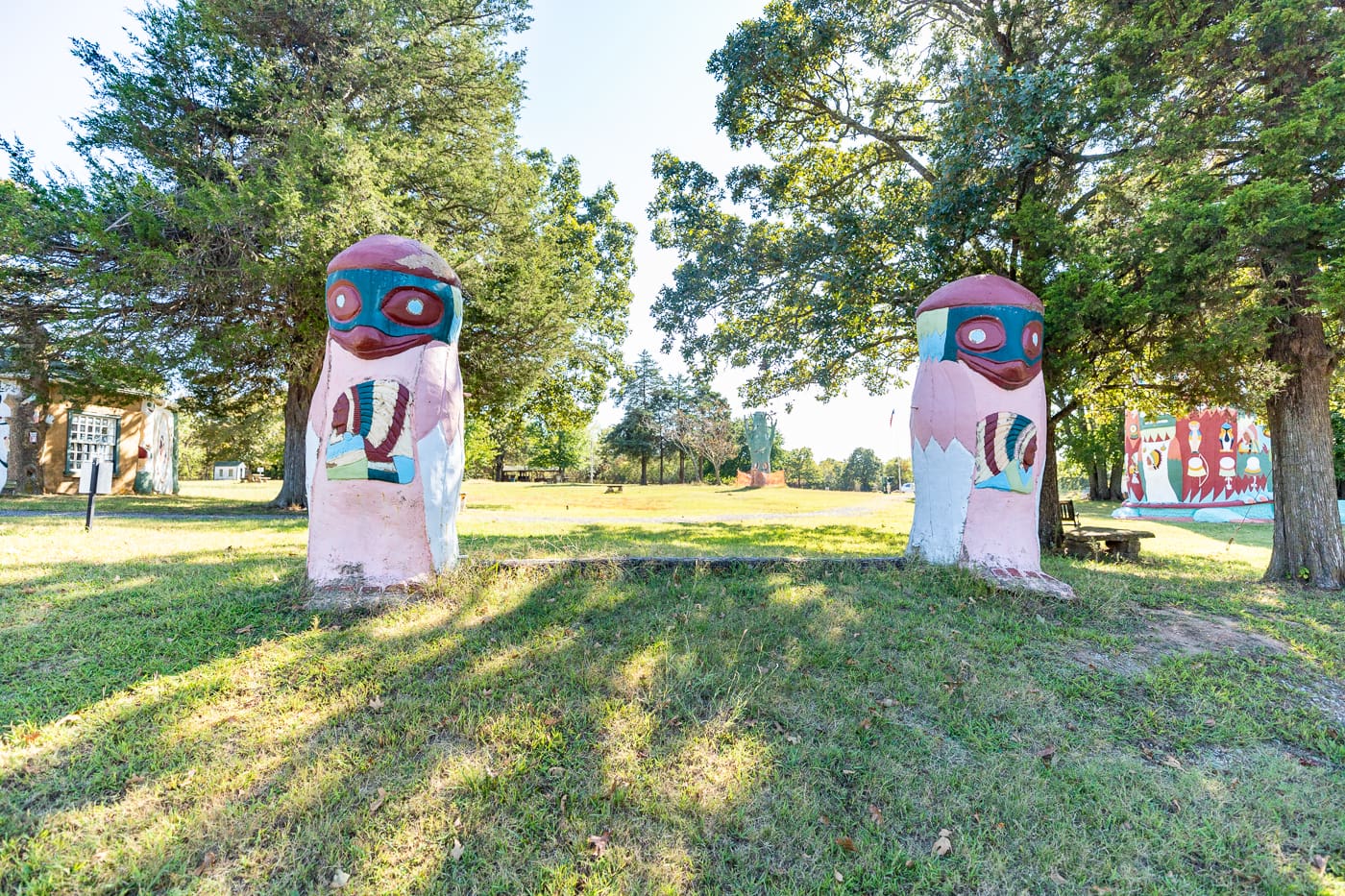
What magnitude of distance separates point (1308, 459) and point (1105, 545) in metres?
2.79

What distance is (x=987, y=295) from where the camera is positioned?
19.7ft

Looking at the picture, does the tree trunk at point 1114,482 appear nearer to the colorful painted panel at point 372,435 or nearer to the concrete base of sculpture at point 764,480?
the concrete base of sculpture at point 764,480

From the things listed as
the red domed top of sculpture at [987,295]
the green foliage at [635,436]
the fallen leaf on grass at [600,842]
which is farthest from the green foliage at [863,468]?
the fallen leaf on grass at [600,842]

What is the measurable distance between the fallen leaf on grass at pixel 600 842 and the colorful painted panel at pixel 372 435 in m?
3.33

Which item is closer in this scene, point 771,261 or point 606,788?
point 606,788

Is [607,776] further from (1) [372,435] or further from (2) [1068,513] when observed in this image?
(2) [1068,513]

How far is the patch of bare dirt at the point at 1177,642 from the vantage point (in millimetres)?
4277

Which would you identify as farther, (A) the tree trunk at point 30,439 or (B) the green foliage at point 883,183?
(A) the tree trunk at point 30,439

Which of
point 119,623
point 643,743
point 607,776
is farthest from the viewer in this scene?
point 119,623

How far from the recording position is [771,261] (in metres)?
10.0

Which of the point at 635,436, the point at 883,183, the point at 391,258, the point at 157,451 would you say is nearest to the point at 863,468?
the point at 635,436

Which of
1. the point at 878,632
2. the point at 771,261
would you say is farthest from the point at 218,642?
the point at 771,261

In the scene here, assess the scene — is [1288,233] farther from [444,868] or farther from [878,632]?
[444,868]

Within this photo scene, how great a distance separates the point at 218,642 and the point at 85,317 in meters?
11.1
